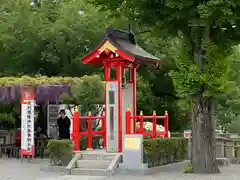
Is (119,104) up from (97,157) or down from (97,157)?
up

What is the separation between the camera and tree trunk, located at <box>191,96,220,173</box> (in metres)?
13.1

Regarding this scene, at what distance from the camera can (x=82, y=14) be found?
2253cm

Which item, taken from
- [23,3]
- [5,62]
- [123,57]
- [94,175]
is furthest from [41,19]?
[94,175]

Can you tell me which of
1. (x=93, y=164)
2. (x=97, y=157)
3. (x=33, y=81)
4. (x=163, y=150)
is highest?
(x=33, y=81)

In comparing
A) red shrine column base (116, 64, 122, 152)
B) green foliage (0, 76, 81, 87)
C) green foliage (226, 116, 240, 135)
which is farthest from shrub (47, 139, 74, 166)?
green foliage (226, 116, 240, 135)

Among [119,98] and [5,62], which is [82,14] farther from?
[119,98]

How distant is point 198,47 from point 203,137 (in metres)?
2.43

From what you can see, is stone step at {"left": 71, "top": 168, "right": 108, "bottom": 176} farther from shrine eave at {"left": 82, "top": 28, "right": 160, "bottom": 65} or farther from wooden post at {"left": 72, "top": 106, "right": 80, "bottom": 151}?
shrine eave at {"left": 82, "top": 28, "right": 160, "bottom": 65}

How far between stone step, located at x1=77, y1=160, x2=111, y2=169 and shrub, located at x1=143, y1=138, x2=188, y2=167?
1.10m

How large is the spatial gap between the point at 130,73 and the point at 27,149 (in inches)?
183

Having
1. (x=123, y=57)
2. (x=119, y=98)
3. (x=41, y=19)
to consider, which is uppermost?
(x=41, y=19)

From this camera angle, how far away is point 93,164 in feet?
44.7

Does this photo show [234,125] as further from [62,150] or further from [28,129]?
[62,150]

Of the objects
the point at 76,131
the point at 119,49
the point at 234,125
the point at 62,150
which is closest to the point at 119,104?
the point at 76,131
